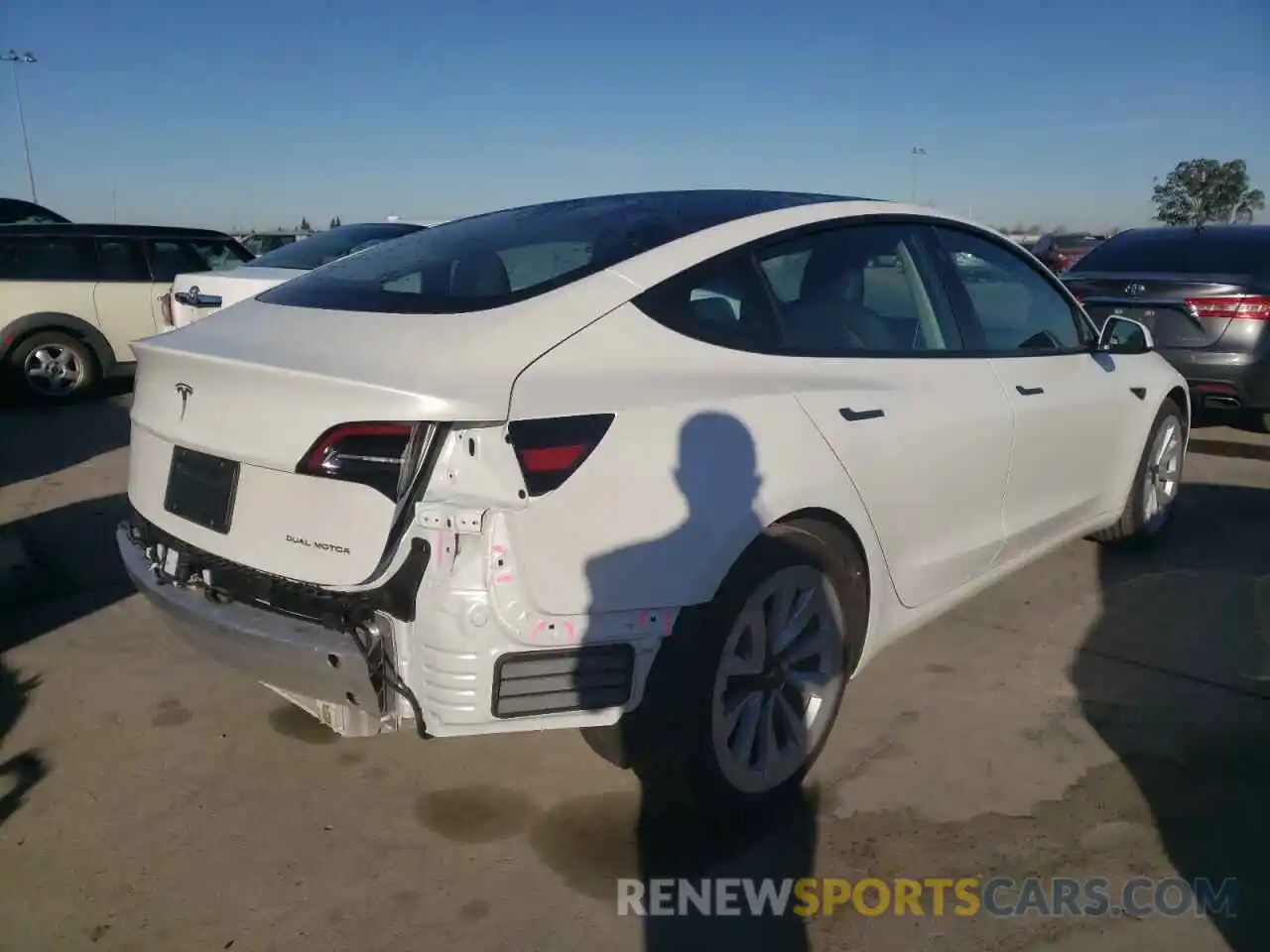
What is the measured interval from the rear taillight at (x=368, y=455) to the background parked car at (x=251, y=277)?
4770 millimetres

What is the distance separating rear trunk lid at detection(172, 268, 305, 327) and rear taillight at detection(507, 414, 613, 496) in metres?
5.64

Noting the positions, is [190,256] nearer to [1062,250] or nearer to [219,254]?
[219,254]

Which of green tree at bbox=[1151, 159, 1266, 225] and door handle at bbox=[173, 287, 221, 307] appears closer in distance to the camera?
door handle at bbox=[173, 287, 221, 307]

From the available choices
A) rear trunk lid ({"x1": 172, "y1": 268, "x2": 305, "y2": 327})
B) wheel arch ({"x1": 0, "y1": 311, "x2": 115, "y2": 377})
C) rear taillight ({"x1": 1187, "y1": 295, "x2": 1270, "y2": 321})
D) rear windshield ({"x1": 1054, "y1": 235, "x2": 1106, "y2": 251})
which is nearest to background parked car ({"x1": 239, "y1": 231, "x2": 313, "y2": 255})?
wheel arch ({"x1": 0, "y1": 311, "x2": 115, "y2": 377})

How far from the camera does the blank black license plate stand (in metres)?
2.50

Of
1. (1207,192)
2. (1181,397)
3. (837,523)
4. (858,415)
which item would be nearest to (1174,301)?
(1181,397)

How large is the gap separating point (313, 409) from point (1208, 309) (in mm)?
6729

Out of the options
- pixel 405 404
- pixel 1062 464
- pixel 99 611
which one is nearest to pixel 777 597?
pixel 405 404

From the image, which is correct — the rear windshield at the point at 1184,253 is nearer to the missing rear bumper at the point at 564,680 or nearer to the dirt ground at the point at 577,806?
the dirt ground at the point at 577,806

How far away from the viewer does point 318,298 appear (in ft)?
9.50

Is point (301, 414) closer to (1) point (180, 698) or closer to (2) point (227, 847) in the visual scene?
(2) point (227, 847)

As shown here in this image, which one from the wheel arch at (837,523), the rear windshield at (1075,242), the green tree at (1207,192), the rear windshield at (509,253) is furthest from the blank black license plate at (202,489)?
the green tree at (1207,192)

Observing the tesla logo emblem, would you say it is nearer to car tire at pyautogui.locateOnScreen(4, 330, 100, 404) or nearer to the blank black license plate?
the blank black license plate

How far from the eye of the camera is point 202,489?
8.48ft
